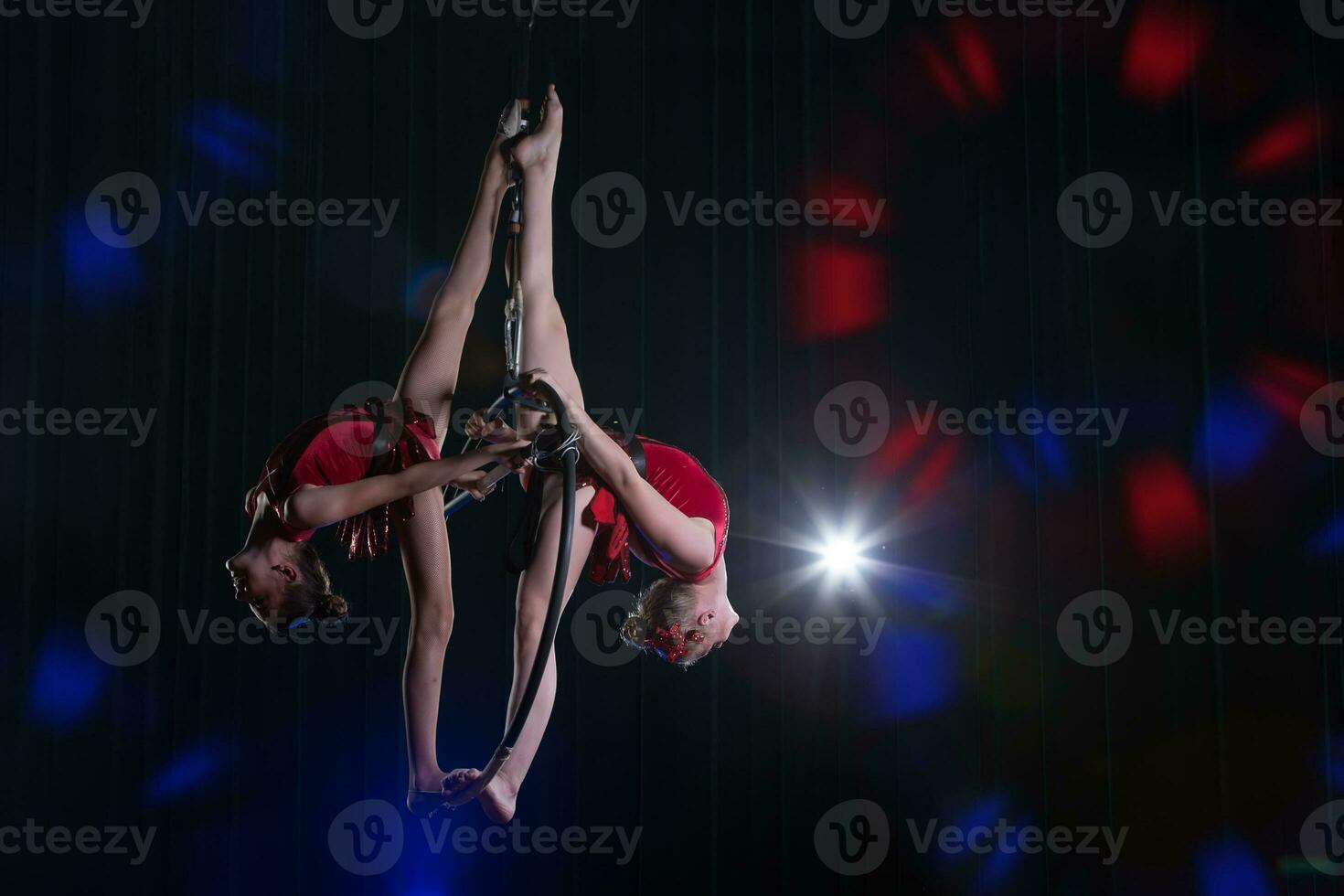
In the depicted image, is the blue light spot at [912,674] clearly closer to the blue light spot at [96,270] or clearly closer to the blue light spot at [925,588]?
the blue light spot at [925,588]

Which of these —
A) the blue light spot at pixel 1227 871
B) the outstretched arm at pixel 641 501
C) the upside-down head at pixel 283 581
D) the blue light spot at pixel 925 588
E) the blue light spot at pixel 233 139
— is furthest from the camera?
the blue light spot at pixel 233 139

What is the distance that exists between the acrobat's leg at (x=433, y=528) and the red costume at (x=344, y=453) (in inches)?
4.3

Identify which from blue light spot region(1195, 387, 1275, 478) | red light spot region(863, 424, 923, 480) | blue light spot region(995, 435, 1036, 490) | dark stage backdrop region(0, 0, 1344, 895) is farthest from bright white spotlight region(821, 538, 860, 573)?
blue light spot region(1195, 387, 1275, 478)

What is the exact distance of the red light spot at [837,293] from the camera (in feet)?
12.4

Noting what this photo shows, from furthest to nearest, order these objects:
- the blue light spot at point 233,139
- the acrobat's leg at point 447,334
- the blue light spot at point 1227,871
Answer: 1. the blue light spot at point 233,139
2. the blue light spot at point 1227,871
3. the acrobat's leg at point 447,334

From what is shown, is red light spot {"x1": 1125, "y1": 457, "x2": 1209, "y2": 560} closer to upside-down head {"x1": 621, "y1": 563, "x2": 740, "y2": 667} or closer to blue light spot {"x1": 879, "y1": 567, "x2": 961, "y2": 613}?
blue light spot {"x1": 879, "y1": 567, "x2": 961, "y2": 613}

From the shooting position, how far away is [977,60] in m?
3.90

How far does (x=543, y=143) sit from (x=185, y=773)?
242 cm

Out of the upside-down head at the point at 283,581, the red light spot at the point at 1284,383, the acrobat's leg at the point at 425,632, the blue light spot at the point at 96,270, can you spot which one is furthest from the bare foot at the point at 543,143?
the red light spot at the point at 1284,383

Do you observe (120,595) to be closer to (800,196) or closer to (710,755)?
(710,755)

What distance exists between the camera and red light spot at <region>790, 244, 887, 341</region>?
3.79 meters

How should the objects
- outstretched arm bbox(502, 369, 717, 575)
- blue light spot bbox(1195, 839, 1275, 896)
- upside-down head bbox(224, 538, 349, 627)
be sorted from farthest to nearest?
blue light spot bbox(1195, 839, 1275, 896) → upside-down head bbox(224, 538, 349, 627) → outstretched arm bbox(502, 369, 717, 575)

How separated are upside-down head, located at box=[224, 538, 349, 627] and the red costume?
4 centimetres

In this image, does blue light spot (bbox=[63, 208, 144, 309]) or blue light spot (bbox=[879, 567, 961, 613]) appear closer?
blue light spot (bbox=[879, 567, 961, 613])
